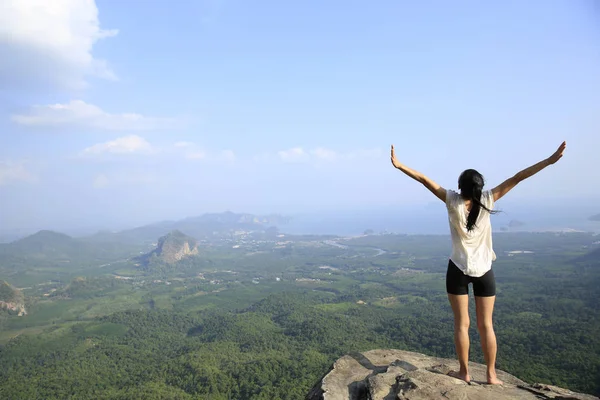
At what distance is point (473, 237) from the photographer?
4070 mm

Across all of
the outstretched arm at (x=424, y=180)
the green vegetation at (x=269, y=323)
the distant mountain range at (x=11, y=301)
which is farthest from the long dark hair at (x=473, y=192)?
the distant mountain range at (x=11, y=301)

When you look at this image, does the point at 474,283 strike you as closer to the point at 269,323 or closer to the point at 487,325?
the point at 487,325

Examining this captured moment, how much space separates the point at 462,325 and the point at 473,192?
5.48 ft

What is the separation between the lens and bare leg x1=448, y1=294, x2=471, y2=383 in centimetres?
423

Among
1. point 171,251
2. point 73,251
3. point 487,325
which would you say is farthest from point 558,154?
point 73,251

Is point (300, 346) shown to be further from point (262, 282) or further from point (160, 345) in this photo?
point (262, 282)

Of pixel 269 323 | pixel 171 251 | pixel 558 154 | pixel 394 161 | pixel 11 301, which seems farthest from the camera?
pixel 171 251

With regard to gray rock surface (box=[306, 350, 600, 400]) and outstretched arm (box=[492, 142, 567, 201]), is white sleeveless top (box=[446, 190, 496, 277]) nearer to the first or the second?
outstretched arm (box=[492, 142, 567, 201])

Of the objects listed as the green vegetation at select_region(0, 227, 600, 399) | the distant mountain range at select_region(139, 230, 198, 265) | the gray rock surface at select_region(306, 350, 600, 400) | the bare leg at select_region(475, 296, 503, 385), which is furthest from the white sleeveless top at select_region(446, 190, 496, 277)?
the distant mountain range at select_region(139, 230, 198, 265)

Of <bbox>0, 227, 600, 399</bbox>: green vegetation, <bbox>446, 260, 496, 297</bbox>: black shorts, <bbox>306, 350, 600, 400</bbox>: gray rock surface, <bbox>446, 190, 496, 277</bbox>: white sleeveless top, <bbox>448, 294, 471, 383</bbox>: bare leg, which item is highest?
<bbox>446, 190, 496, 277</bbox>: white sleeveless top

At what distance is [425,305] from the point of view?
67938 mm

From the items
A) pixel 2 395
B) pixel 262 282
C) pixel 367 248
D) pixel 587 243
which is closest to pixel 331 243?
pixel 367 248

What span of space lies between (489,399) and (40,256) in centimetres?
19132

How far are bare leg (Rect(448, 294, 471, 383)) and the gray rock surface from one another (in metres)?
0.22
